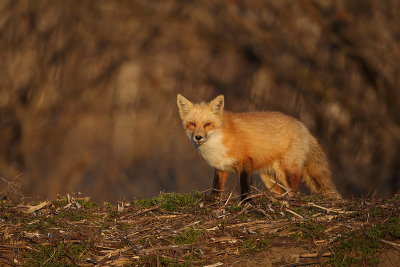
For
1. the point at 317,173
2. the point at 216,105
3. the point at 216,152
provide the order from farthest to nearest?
the point at 317,173 → the point at 216,105 → the point at 216,152

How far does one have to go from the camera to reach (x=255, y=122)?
24.7ft

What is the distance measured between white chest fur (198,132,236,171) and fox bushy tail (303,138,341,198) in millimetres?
1174

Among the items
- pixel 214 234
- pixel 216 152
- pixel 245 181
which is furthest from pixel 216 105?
pixel 214 234

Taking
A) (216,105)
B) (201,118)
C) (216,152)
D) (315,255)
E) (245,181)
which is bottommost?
(315,255)

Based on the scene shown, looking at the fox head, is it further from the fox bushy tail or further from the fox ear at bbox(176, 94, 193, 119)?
the fox bushy tail

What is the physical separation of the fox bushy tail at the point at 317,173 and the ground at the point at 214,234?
1.84 meters

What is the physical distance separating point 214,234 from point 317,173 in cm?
308

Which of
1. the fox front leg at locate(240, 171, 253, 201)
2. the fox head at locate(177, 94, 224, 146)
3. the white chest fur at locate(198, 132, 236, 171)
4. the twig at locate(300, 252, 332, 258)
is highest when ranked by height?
the fox head at locate(177, 94, 224, 146)

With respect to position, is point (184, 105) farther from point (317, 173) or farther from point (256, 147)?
point (317, 173)

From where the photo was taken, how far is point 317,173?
7.80 metres

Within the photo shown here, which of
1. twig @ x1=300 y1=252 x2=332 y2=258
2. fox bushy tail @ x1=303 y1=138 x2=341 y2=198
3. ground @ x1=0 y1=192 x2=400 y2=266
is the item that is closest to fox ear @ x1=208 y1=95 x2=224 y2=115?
fox bushy tail @ x1=303 y1=138 x2=341 y2=198

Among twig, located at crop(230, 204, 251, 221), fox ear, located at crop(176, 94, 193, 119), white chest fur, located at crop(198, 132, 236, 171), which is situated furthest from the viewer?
fox ear, located at crop(176, 94, 193, 119)

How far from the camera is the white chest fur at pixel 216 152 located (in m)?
7.07

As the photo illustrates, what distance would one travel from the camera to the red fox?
7086 mm
